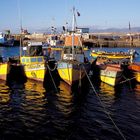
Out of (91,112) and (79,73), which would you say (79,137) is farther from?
(79,73)

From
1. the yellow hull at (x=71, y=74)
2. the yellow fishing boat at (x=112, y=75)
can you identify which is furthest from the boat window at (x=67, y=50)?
the yellow fishing boat at (x=112, y=75)

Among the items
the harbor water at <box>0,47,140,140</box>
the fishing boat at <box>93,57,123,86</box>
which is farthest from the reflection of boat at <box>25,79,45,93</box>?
the fishing boat at <box>93,57,123,86</box>

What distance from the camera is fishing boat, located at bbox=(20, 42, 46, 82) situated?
121ft

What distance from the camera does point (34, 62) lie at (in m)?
38.3

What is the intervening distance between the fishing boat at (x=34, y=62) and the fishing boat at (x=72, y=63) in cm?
220

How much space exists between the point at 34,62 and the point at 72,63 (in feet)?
20.7

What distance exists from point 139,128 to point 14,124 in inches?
355

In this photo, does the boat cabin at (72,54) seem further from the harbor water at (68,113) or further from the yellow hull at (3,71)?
the yellow hull at (3,71)

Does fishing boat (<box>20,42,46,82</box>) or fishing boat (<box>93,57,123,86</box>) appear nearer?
fishing boat (<box>93,57,123,86</box>)

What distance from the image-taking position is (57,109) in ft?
85.6

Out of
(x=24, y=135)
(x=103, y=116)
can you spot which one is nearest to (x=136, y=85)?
(x=103, y=116)

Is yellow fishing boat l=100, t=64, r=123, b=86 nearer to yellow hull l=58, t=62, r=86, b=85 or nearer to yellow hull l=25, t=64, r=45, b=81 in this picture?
yellow hull l=58, t=62, r=86, b=85

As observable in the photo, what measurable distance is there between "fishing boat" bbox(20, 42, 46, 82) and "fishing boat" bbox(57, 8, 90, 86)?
86.7 inches

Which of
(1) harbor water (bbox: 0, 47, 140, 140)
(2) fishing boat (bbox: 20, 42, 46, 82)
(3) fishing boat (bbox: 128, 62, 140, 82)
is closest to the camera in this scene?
(1) harbor water (bbox: 0, 47, 140, 140)
